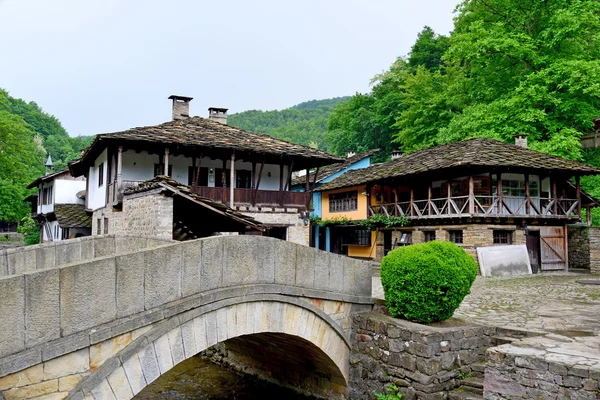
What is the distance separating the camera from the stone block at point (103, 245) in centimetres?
793

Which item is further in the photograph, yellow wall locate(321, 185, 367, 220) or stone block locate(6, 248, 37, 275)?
yellow wall locate(321, 185, 367, 220)

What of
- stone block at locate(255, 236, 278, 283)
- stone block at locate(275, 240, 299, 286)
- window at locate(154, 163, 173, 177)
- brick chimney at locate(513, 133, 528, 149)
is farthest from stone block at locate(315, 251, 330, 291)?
brick chimney at locate(513, 133, 528, 149)

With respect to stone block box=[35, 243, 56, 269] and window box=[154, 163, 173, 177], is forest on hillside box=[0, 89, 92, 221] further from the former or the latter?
stone block box=[35, 243, 56, 269]

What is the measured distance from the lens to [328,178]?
31.0 metres

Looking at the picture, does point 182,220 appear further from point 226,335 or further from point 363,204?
A: point 363,204

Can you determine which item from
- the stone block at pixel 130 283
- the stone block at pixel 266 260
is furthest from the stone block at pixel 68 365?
the stone block at pixel 266 260

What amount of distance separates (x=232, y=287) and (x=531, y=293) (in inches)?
384

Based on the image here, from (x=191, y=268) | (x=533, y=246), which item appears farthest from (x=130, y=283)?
(x=533, y=246)

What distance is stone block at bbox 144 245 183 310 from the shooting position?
15.2 feet

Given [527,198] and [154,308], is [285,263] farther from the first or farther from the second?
[527,198]

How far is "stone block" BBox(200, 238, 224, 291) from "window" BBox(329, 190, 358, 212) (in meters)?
21.4

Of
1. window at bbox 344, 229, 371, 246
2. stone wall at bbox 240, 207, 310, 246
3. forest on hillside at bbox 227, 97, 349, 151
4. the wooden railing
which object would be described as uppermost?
forest on hillside at bbox 227, 97, 349, 151

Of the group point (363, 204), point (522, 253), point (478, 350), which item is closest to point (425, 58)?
point (363, 204)

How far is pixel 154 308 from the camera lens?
4707 mm
